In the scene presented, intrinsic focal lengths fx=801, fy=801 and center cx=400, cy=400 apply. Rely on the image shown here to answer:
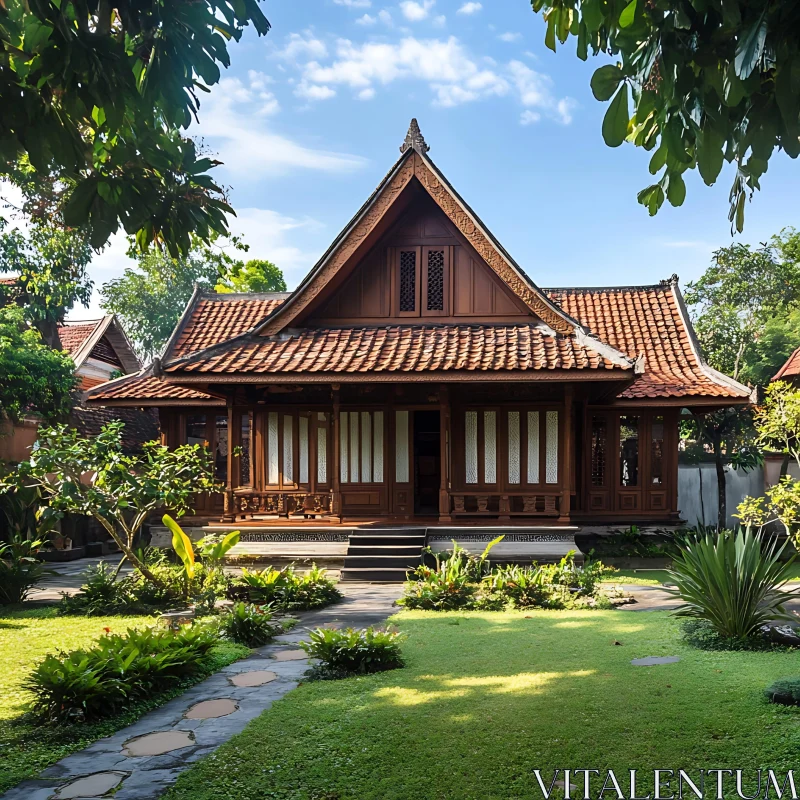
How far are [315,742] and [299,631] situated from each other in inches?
160

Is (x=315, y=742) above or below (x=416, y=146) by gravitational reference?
below

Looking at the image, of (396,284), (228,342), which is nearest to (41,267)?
(228,342)

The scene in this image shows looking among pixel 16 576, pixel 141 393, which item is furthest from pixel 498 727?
pixel 141 393

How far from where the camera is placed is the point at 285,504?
15078 millimetres

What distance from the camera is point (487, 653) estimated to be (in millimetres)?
7453

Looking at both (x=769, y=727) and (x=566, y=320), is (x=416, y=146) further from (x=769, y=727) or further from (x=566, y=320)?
(x=769, y=727)

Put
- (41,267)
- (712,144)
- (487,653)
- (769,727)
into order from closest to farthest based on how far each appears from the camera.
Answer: (712,144) → (769,727) → (487,653) → (41,267)

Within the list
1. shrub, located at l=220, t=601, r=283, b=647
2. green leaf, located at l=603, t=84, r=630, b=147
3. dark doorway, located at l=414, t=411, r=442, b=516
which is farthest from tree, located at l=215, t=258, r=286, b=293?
green leaf, located at l=603, t=84, r=630, b=147

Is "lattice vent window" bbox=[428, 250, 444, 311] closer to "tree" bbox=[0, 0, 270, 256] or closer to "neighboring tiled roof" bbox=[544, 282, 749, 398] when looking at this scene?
"neighboring tiled roof" bbox=[544, 282, 749, 398]

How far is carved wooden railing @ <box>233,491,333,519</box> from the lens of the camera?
15.0m

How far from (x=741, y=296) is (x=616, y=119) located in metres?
28.4

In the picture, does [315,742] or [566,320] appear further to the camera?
[566,320]

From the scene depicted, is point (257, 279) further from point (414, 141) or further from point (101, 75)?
point (101, 75)

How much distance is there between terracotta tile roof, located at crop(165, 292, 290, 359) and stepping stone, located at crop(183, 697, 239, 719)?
42.1 feet
